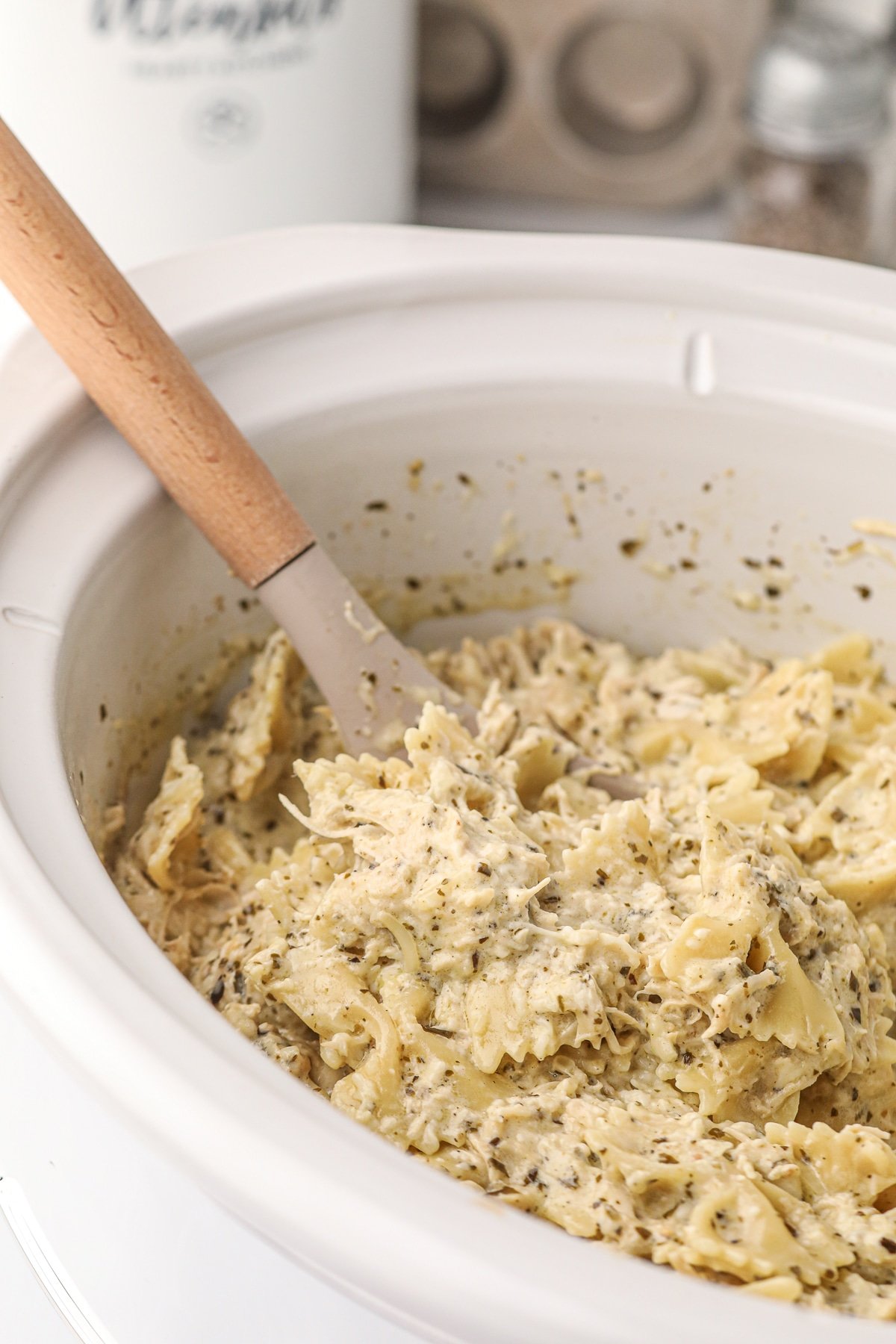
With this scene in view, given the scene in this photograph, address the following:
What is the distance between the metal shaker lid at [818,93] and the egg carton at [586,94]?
22 centimetres

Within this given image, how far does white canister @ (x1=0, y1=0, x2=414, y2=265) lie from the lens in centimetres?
156

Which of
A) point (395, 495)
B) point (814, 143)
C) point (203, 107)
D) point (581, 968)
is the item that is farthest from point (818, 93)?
point (581, 968)

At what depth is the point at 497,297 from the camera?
1.04m

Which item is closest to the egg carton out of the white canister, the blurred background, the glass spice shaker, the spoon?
the blurred background

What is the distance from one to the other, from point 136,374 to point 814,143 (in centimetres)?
136

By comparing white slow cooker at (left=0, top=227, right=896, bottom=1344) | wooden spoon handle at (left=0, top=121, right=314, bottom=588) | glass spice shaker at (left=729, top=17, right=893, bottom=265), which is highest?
wooden spoon handle at (left=0, top=121, right=314, bottom=588)

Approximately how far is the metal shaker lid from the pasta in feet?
3.92

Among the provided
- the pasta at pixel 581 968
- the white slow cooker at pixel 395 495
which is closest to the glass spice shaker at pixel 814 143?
the white slow cooker at pixel 395 495

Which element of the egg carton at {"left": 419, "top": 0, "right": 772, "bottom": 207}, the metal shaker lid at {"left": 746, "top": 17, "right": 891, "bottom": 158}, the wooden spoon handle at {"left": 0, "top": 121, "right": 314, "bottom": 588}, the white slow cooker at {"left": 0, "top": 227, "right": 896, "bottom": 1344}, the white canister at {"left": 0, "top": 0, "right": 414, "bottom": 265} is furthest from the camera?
the egg carton at {"left": 419, "top": 0, "right": 772, "bottom": 207}

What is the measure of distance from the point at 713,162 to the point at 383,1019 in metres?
1.89

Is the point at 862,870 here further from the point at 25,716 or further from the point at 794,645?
the point at 25,716

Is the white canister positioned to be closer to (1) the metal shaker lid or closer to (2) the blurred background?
(2) the blurred background

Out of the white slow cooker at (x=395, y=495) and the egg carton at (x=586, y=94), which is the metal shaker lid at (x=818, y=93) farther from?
the white slow cooker at (x=395, y=495)

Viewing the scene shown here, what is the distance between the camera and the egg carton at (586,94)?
2074 millimetres
